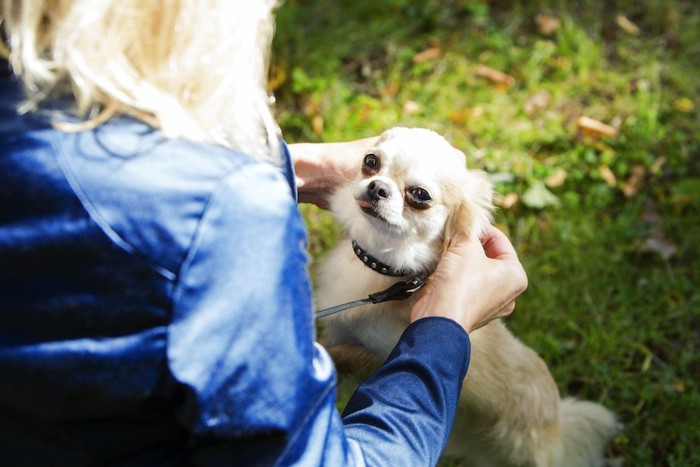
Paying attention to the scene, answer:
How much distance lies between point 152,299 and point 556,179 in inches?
98.6

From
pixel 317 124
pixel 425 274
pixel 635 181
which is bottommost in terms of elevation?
pixel 635 181

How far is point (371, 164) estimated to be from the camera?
1927 millimetres

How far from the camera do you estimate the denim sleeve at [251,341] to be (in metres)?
0.88

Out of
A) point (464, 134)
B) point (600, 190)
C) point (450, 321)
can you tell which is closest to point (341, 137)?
point (464, 134)

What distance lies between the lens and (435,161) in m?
1.86

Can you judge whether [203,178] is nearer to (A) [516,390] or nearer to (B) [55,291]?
(B) [55,291]

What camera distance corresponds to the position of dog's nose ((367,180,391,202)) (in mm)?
1821

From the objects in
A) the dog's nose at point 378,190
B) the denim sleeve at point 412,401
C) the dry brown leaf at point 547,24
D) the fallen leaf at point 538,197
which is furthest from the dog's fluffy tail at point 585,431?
the dry brown leaf at point 547,24

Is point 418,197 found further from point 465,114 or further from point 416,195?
point 465,114

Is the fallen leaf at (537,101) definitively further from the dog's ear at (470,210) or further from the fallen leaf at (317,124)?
the dog's ear at (470,210)

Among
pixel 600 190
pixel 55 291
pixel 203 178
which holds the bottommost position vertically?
pixel 600 190

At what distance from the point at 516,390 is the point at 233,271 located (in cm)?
140

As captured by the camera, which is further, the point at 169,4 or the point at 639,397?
the point at 639,397

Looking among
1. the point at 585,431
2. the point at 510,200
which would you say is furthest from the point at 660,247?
the point at 585,431
